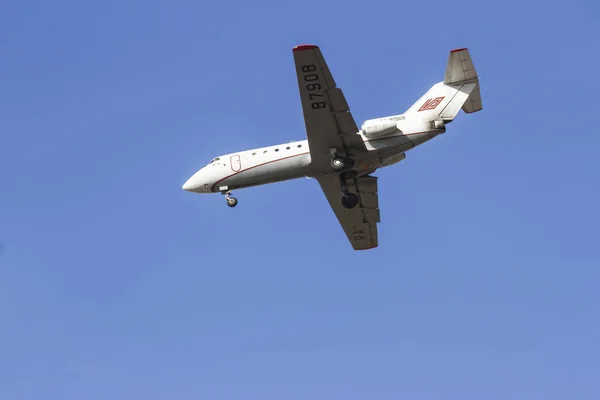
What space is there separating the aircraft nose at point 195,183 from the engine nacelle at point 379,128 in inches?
474

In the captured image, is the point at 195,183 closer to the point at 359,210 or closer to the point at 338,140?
the point at 359,210

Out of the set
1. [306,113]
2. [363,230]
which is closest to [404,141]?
[306,113]

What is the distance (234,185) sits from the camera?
215 feet

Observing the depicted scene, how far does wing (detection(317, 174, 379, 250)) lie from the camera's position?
216 feet

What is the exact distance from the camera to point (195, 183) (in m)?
66.9

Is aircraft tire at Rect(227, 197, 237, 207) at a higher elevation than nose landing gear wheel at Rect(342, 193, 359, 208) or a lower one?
higher

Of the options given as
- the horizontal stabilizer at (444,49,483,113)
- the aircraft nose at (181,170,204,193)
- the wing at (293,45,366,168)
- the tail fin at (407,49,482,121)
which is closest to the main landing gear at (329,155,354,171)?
the wing at (293,45,366,168)

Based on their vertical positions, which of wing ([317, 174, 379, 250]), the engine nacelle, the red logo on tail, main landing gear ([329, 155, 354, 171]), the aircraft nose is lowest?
wing ([317, 174, 379, 250])

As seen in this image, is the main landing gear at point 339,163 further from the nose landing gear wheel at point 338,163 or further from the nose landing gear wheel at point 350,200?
the nose landing gear wheel at point 350,200

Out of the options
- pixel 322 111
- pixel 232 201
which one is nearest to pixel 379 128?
pixel 322 111

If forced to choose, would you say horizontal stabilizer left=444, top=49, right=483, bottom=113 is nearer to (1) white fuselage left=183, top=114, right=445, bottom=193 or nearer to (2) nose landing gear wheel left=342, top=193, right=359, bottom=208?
(1) white fuselage left=183, top=114, right=445, bottom=193

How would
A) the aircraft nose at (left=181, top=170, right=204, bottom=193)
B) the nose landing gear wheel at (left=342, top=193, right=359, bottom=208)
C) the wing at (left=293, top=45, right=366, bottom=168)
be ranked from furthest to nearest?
the aircraft nose at (left=181, top=170, right=204, bottom=193) < the nose landing gear wheel at (left=342, top=193, right=359, bottom=208) < the wing at (left=293, top=45, right=366, bottom=168)

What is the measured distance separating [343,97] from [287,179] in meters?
7.90

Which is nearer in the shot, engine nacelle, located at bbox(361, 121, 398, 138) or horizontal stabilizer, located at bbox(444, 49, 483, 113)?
horizontal stabilizer, located at bbox(444, 49, 483, 113)
